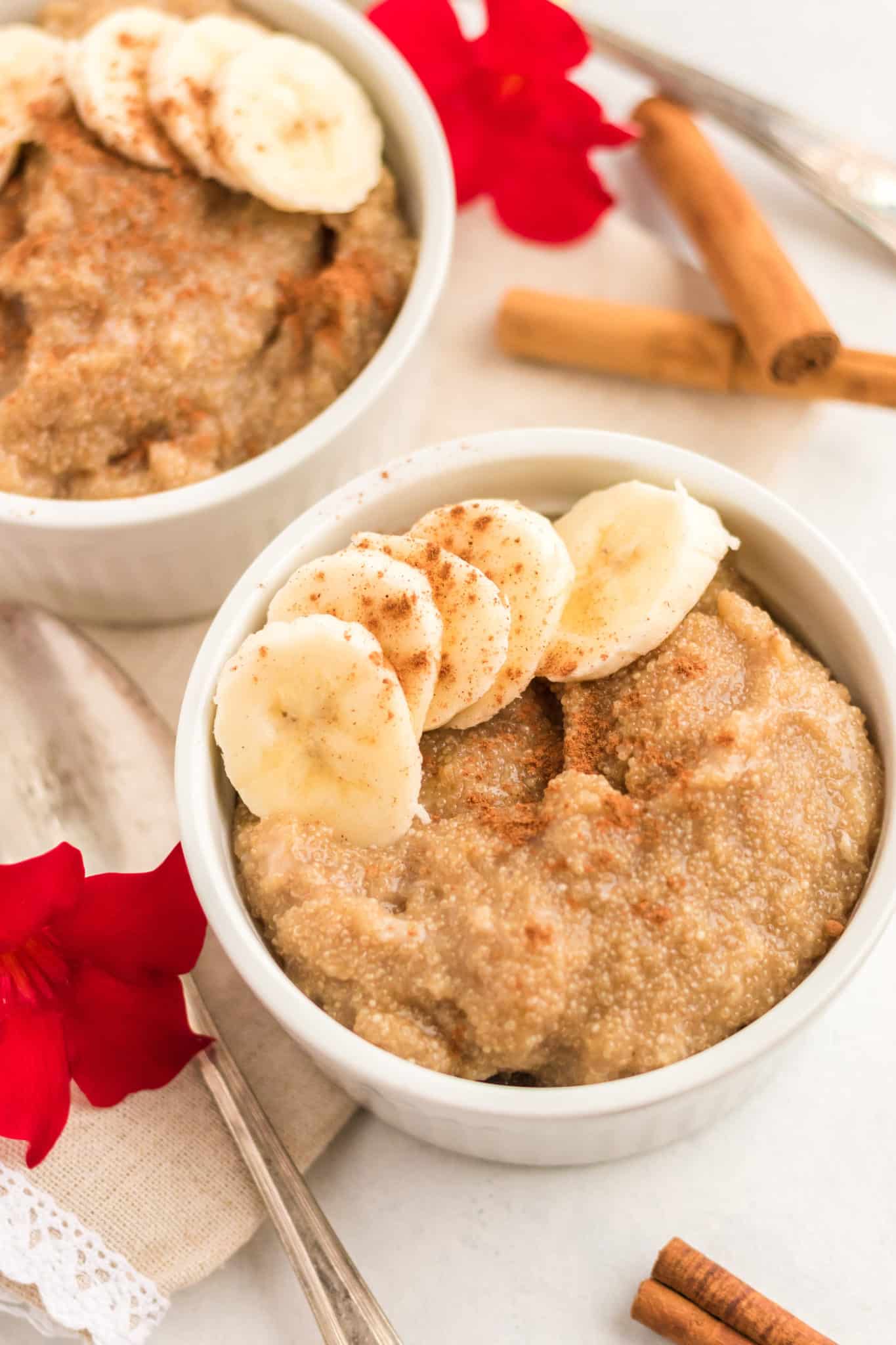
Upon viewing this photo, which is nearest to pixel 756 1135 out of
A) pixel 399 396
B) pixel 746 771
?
pixel 746 771

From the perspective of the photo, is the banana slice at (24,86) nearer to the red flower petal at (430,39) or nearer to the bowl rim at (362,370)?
the bowl rim at (362,370)

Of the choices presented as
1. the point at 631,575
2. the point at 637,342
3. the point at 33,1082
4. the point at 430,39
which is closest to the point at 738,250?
the point at 637,342

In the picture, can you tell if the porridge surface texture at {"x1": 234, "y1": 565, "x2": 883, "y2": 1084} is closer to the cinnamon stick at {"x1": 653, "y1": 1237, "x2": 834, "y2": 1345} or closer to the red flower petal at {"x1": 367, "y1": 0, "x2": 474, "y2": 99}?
the cinnamon stick at {"x1": 653, "y1": 1237, "x2": 834, "y2": 1345}

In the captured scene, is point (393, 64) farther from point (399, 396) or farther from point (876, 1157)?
point (876, 1157)

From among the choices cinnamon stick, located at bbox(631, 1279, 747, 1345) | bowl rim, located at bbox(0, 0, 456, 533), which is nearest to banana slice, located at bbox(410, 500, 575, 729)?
bowl rim, located at bbox(0, 0, 456, 533)

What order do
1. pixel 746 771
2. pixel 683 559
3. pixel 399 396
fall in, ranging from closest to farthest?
pixel 746 771, pixel 683 559, pixel 399 396

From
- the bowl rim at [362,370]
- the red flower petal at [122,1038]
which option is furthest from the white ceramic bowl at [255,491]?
the red flower petal at [122,1038]
